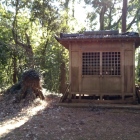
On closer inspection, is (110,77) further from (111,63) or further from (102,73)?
(111,63)

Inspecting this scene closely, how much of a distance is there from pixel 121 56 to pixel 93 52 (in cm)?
122

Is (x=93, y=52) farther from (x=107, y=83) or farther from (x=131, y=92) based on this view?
(x=131, y=92)

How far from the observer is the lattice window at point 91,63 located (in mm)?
9953

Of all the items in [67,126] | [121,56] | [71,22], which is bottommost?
[67,126]

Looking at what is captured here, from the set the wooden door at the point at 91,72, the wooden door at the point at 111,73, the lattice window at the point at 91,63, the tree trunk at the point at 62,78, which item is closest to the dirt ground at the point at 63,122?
the wooden door at the point at 91,72

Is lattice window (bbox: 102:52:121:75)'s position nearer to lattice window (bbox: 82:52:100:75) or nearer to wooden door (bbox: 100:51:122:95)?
wooden door (bbox: 100:51:122:95)

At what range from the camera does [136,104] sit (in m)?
9.46

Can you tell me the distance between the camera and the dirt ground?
5500 mm

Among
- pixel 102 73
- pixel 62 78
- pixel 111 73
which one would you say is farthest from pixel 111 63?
pixel 62 78

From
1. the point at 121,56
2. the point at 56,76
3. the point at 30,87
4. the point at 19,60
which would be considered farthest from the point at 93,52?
the point at 56,76

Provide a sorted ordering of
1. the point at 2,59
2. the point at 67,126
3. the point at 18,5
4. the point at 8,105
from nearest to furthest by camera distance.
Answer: the point at 67,126
the point at 8,105
the point at 2,59
the point at 18,5

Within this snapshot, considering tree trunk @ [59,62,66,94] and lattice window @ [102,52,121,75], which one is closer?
lattice window @ [102,52,121,75]

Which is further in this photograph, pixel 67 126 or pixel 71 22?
pixel 71 22

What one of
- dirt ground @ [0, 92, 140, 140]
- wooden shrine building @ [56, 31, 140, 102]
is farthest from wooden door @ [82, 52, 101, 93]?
dirt ground @ [0, 92, 140, 140]
